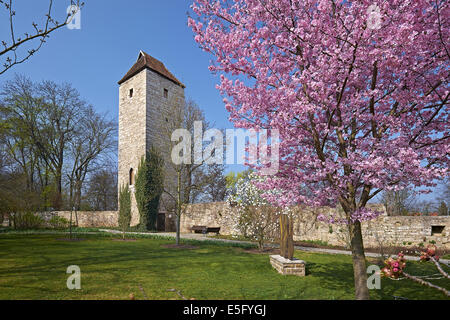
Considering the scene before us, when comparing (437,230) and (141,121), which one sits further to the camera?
(141,121)

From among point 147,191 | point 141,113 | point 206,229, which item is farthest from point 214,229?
point 141,113

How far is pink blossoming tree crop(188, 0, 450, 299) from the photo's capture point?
4051mm

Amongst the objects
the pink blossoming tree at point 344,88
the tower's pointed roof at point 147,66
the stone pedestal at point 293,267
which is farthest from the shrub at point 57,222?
the pink blossoming tree at point 344,88

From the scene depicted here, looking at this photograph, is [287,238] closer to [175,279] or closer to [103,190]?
[175,279]

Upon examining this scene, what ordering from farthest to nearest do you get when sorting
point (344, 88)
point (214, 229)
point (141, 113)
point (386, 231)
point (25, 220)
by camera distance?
point (141, 113) < point (214, 229) < point (25, 220) < point (386, 231) < point (344, 88)

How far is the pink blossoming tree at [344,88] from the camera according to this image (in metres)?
4.05

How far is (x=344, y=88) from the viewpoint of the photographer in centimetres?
450

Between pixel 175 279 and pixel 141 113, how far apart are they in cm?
1894

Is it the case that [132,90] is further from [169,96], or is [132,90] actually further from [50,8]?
[50,8]

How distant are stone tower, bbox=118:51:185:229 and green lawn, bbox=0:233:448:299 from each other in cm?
1383

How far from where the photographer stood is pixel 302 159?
472 centimetres

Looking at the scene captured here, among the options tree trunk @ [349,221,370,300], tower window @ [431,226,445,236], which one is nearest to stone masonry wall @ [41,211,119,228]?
tower window @ [431,226,445,236]

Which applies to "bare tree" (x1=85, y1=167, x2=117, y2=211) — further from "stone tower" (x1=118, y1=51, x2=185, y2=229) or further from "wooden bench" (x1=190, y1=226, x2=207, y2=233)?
"wooden bench" (x1=190, y1=226, x2=207, y2=233)
